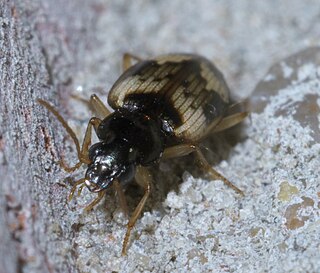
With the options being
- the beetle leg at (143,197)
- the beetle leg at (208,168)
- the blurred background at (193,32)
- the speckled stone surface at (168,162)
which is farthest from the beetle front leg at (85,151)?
the blurred background at (193,32)

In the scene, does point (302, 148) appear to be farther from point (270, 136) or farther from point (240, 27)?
point (240, 27)

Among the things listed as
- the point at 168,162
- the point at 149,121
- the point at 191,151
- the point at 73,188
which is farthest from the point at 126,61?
the point at 73,188

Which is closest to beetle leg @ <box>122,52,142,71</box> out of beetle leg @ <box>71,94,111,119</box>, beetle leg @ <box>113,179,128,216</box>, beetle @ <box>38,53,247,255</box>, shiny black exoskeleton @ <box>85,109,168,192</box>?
beetle @ <box>38,53,247,255</box>

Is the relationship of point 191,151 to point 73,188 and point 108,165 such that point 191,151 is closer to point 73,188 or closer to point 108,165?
point 108,165

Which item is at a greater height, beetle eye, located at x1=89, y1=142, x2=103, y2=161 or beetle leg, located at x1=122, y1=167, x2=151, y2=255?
beetle eye, located at x1=89, y1=142, x2=103, y2=161

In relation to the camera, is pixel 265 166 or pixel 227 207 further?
pixel 265 166

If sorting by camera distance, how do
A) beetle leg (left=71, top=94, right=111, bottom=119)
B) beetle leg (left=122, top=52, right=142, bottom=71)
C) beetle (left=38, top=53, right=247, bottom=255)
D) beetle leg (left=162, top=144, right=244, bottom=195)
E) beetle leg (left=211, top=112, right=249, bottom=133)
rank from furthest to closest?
beetle leg (left=122, top=52, right=142, bottom=71) < beetle leg (left=211, top=112, right=249, bottom=133) < beetle leg (left=71, top=94, right=111, bottom=119) < beetle leg (left=162, top=144, right=244, bottom=195) < beetle (left=38, top=53, right=247, bottom=255)

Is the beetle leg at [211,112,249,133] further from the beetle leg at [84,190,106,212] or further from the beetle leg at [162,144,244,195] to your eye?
the beetle leg at [84,190,106,212]

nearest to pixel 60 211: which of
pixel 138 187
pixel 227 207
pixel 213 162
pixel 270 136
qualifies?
pixel 138 187
